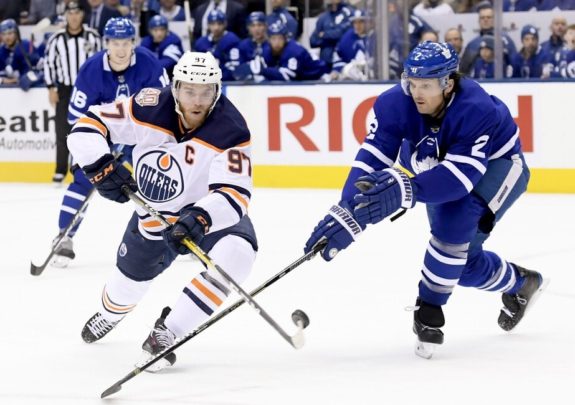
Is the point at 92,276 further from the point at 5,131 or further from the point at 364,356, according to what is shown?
the point at 5,131

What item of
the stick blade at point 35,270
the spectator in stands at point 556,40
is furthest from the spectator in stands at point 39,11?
the stick blade at point 35,270

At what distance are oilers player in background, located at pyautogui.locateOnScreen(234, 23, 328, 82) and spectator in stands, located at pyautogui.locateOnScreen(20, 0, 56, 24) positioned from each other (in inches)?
86.7

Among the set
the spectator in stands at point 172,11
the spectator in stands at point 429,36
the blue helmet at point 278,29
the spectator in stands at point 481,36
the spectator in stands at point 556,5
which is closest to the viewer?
the spectator in stands at point 556,5

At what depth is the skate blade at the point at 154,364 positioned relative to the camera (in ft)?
11.2

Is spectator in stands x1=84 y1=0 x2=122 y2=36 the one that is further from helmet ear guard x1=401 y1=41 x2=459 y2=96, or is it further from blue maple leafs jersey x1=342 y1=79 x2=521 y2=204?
helmet ear guard x1=401 y1=41 x2=459 y2=96

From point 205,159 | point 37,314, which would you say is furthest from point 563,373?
point 37,314

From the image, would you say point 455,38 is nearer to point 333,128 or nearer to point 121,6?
point 333,128

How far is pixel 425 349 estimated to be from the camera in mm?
3643

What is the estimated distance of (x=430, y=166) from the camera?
12.0 ft

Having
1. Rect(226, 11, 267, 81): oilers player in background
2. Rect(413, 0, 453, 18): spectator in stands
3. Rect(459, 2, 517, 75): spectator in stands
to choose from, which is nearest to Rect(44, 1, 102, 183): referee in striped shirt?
Rect(226, 11, 267, 81): oilers player in background

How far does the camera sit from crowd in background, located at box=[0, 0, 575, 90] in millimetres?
7867

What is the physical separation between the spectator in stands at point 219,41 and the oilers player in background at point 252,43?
0.17 ft

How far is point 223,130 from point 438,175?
2.04 feet

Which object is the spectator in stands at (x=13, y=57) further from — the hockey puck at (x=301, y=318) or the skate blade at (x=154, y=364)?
the hockey puck at (x=301, y=318)
